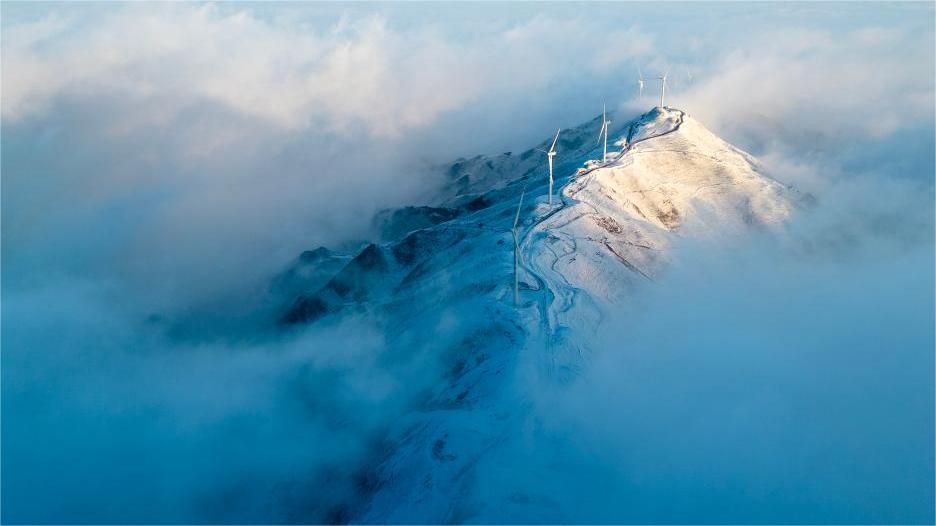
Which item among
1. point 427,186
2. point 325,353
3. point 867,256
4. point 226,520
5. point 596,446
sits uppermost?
point 427,186

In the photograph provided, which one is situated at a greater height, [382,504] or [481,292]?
[481,292]

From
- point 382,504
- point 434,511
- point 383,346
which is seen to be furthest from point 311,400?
point 434,511

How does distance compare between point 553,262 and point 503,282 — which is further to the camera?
point 553,262

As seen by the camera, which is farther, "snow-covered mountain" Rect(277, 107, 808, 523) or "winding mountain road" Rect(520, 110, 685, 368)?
"winding mountain road" Rect(520, 110, 685, 368)

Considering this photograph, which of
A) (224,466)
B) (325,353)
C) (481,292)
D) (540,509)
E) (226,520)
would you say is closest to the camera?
(540,509)

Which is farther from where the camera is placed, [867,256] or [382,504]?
[867,256]

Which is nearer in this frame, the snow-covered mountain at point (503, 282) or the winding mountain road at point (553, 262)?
the snow-covered mountain at point (503, 282)

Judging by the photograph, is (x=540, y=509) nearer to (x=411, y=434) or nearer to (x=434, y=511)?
(x=434, y=511)

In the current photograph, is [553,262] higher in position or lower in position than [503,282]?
lower
